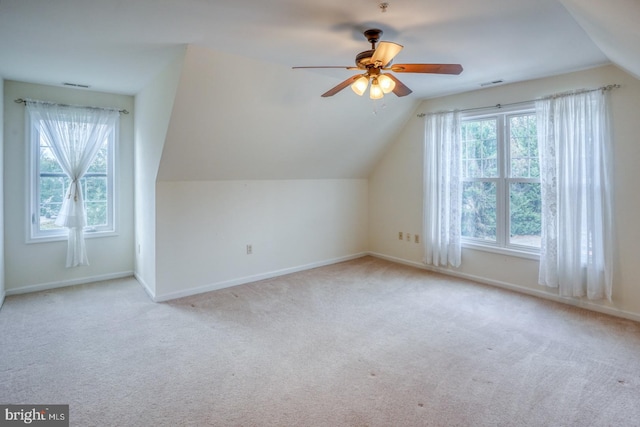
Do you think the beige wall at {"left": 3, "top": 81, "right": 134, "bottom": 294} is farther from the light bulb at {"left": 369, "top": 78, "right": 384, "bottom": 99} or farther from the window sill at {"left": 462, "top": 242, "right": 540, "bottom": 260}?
the window sill at {"left": 462, "top": 242, "right": 540, "bottom": 260}

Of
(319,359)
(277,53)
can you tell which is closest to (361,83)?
(277,53)

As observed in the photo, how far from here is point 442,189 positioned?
471cm

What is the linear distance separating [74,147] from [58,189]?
558mm

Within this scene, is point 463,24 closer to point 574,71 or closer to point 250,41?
point 250,41

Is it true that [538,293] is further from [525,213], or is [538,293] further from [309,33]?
[309,33]

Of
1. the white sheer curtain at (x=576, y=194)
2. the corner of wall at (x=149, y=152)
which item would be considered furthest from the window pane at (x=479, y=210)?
the corner of wall at (x=149, y=152)

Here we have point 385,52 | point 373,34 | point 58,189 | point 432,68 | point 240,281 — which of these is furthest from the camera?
point 240,281

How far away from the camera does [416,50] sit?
3.01 meters

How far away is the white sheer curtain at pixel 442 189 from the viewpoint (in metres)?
4.59

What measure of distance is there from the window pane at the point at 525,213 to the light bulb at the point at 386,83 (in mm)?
2507

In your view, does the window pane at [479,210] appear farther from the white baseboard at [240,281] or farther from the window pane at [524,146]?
the white baseboard at [240,281]

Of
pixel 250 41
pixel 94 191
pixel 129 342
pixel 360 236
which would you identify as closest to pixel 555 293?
pixel 360 236

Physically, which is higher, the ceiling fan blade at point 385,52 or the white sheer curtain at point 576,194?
the ceiling fan blade at point 385,52

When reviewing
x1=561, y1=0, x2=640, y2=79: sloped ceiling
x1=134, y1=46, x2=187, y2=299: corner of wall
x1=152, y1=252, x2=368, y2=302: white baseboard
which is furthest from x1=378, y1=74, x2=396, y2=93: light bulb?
x1=152, y1=252, x2=368, y2=302: white baseboard
